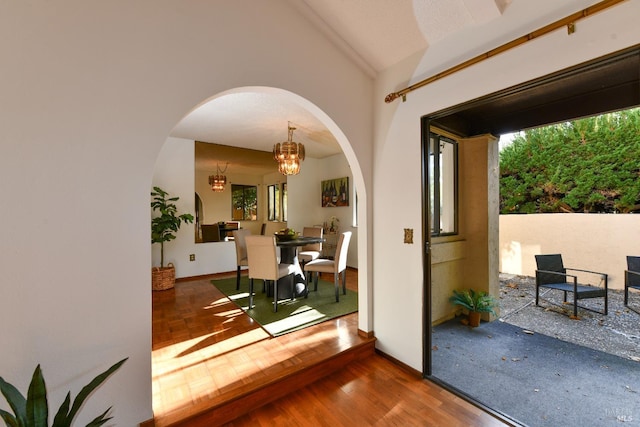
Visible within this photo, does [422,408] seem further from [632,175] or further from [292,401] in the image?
[632,175]

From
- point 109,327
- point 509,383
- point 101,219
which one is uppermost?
point 101,219

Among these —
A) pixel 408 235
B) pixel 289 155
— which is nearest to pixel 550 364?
pixel 408 235

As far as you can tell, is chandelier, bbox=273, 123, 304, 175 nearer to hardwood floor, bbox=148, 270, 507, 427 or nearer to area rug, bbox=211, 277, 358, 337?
area rug, bbox=211, 277, 358, 337

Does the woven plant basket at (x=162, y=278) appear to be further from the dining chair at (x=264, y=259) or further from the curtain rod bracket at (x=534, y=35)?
the curtain rod bracket at (x=534, y=35)

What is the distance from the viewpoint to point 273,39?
1.90 m

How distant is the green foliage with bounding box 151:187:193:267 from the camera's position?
4.03 metres

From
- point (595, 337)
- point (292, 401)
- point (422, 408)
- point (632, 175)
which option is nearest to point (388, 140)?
point (422, 408)

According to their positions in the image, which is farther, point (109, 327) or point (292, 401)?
point (292, 401)

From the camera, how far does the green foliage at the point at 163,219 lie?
13.2 ft

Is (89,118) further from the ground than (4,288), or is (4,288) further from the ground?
(89,118)

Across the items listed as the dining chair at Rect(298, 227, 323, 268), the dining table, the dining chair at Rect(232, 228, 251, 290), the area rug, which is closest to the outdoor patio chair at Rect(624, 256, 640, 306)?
the area rug

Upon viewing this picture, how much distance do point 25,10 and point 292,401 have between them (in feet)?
8.51

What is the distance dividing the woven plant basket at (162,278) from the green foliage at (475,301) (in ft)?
13.7

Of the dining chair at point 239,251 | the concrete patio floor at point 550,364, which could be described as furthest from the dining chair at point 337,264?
the concrete patio floor at point 550,364
